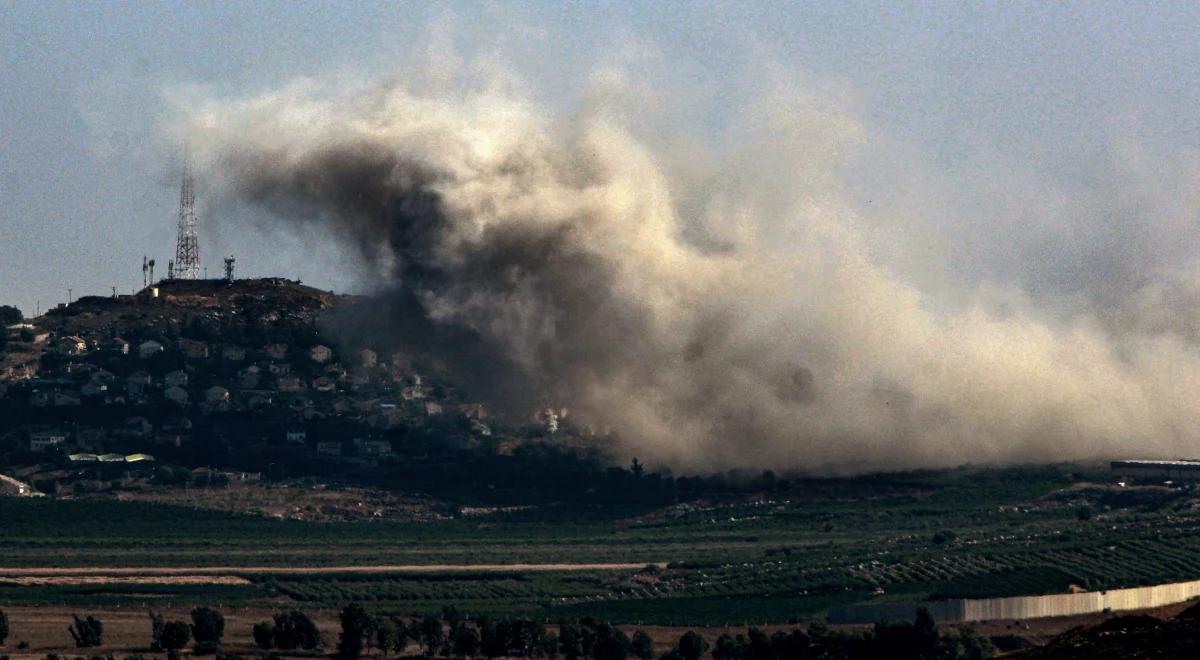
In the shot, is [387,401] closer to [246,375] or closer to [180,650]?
[246,375]

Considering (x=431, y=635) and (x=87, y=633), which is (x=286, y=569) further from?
(x=431, y=635)

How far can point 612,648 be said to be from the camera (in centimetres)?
10800

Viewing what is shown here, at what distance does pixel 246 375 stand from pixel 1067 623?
299 feet

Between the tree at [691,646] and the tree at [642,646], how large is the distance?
1279 mm

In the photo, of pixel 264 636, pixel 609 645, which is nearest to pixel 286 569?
pixel 264 636

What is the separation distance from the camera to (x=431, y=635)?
111 metres

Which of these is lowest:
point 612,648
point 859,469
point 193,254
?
point 612,648

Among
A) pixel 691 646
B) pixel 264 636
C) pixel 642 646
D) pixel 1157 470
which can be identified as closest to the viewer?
pixel 691 646

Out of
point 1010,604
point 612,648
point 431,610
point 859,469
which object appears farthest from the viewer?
point 859,469

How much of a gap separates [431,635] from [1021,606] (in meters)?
24.9

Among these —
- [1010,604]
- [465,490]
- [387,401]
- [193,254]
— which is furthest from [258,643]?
[193,254]

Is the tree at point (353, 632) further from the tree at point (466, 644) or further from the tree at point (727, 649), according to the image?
the tree at point (727, 649)

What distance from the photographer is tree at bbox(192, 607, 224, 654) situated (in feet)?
363

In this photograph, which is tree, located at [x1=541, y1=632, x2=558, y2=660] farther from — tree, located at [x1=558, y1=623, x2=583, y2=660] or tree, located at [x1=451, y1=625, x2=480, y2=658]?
tree, located at [x1=451, y1=625, x2=480, y2=658]
